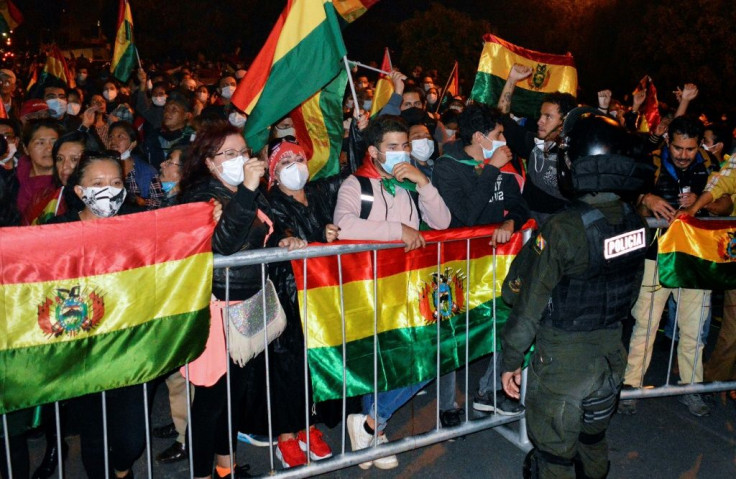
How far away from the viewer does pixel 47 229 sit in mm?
3098

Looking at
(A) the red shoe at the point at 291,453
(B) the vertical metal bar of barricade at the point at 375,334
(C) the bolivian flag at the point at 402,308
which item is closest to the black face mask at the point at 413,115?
(C) the bolivian flag at the point at 402,308

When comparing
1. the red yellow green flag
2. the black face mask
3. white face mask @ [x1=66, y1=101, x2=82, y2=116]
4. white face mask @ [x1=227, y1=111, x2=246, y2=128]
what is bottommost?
the black face mask

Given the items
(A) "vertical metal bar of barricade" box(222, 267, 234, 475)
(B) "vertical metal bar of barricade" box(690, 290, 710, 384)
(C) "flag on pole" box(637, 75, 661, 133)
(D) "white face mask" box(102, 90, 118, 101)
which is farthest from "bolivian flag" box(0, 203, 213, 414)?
(C) "flag on pole" box(637, 75, 661, 133)

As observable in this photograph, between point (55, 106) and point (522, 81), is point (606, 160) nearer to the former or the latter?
point (522, 81)

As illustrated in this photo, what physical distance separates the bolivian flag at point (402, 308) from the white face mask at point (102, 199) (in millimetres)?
1087

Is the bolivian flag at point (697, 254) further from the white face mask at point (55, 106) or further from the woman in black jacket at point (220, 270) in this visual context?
the white face mask at point (55, 106)

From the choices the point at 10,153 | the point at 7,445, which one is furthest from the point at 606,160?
the point at 10,153

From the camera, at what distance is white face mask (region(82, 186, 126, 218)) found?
3.65 metres

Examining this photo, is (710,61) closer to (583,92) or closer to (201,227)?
(583,92)

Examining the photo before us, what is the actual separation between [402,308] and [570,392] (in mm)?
1247

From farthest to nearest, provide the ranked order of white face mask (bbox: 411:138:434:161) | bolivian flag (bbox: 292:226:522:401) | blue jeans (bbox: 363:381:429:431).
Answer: white face mask (bbox: 411:138:434:161) < blue jeans (bbox: 363:381:429:431) < bolivian flag (bbox: 292:226:522:401)

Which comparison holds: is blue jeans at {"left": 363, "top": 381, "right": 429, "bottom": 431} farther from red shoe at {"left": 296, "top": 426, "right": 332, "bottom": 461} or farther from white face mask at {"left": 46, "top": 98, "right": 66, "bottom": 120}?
white face mask at {"left": 46, "top": 98, "right": 66, "bottom": 120}

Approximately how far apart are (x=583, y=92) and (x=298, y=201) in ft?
93.8

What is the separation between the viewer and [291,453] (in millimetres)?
4410
